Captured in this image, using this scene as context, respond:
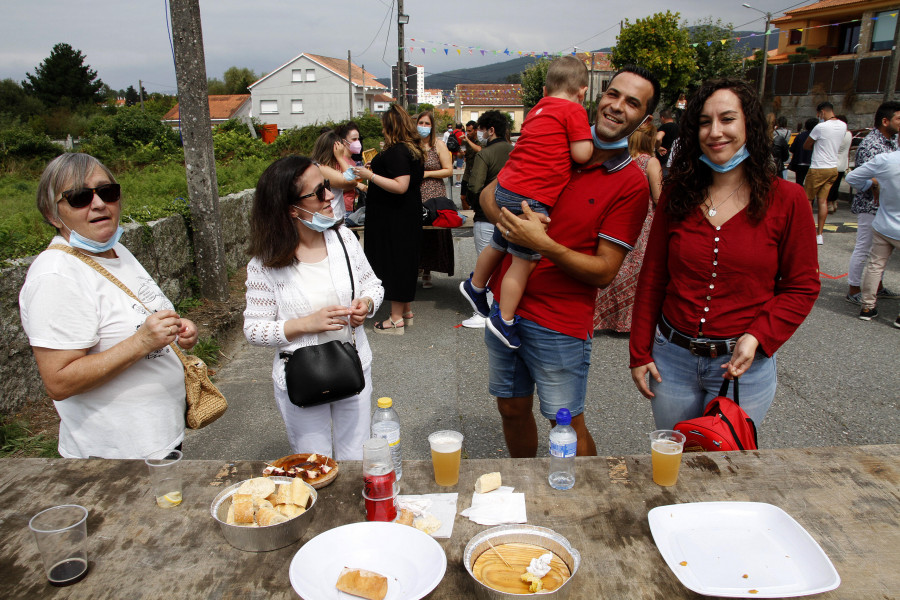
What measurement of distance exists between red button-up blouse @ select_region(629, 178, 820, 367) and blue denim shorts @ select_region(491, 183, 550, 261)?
529mm

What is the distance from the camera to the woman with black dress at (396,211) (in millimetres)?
5344

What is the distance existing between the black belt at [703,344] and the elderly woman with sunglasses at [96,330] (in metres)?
1.95

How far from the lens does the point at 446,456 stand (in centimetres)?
189

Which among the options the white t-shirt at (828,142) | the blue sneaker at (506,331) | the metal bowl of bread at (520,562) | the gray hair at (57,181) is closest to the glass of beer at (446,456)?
the metal bowl of bread at (520,562)

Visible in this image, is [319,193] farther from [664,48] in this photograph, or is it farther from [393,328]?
[664,48]

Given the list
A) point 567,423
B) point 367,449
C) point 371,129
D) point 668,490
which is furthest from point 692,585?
point 371,129

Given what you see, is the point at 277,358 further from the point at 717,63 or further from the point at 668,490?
the point at 717,63

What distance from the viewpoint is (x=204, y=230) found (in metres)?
5.91

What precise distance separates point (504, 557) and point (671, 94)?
140 feet

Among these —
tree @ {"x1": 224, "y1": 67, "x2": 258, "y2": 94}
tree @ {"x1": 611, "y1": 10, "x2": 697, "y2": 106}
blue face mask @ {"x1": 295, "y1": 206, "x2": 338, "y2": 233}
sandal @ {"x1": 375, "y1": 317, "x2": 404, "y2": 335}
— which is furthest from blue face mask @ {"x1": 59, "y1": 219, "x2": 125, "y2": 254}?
tree @ {"x1": 224, "y1": 67, "x2": 258, "y2": 94}

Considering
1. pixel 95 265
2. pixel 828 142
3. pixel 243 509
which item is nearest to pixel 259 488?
pixel 243 509

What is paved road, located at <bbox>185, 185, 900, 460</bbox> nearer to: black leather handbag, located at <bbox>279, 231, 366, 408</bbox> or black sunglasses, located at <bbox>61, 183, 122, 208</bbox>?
black leather handbag, located at <bbox>279, 231, 366, 408</bbox>

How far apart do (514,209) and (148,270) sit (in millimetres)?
3722

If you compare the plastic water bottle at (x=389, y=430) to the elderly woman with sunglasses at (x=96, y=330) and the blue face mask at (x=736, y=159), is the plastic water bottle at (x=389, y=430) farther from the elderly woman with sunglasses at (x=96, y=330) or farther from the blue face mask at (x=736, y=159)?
the blue face mask at (x=736, y=159)
